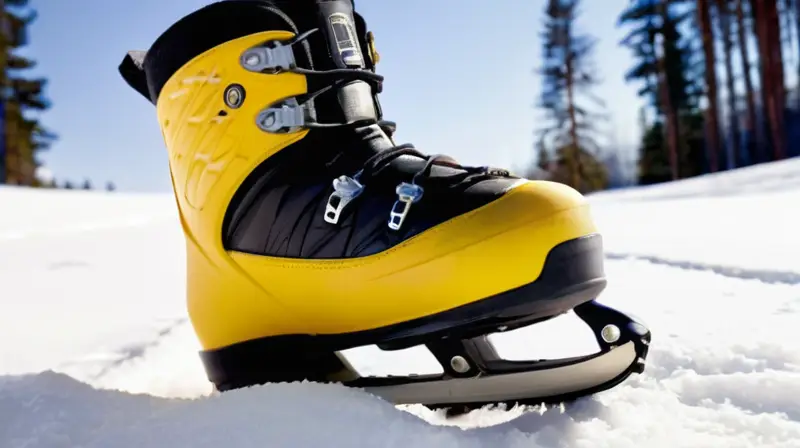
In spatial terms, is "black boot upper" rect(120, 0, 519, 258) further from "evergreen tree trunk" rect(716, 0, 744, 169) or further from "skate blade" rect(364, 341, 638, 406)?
"evergreen tree trunk" rect(716, 0, 744, 169)

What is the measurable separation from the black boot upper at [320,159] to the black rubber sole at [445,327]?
0.33ft

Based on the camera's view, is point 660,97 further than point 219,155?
Yes

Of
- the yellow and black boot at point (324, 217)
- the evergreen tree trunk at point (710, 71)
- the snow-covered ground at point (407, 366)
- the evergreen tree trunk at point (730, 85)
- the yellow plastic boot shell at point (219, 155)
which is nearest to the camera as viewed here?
the snow-covered ground at point (407, 366)

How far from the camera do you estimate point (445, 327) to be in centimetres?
62

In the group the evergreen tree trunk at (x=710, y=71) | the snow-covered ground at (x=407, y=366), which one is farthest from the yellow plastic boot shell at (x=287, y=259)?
the evergreen tree trunk at (x=710, y=71)

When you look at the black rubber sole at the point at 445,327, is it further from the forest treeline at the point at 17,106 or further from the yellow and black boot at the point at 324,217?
the forest treeline at the point at 17,106

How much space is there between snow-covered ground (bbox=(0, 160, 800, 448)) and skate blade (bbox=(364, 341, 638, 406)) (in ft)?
0.06

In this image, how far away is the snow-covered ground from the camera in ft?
1.67

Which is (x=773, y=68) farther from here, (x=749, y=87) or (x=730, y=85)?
(x=730, y=85)

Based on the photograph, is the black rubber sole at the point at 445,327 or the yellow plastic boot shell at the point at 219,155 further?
the yellow plastic boot shell at the point at 219,155

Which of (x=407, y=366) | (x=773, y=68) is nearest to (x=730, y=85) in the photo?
(x=773, y=68)

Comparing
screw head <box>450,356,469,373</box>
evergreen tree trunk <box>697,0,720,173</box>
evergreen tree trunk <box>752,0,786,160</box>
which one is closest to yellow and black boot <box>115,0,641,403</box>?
screw head <box>450,356,469,373</box>

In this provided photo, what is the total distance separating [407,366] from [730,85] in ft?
57.9

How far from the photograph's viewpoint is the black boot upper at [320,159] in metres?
A: 0.68
